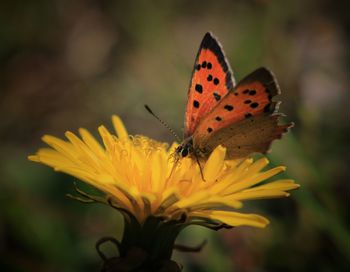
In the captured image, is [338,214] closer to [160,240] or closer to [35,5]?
[160,240]

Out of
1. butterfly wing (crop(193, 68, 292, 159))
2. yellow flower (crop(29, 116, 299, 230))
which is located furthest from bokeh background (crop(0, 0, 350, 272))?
yellow flower (crop(29, 116, 299, 230))

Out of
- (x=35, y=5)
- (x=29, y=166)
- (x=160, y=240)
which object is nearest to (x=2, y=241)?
(x=29, y=166)

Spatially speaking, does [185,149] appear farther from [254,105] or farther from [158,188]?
[158,188]

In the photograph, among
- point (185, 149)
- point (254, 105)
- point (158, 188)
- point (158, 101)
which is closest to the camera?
point (158, 188)

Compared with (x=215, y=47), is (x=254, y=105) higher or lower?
lower

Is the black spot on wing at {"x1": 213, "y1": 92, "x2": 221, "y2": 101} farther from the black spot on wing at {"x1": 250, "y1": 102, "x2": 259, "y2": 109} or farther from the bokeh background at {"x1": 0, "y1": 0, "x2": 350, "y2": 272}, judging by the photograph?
the bokeh background at {"x1": 0, "y1": 0, "x2": 350, "y2": 272}

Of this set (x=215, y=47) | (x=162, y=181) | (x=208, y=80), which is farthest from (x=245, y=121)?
(x=162, y=181)

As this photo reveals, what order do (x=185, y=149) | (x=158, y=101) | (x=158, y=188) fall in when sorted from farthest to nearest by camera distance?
(x=158, y=101), (x=185, y=149), (x=158, y=188)

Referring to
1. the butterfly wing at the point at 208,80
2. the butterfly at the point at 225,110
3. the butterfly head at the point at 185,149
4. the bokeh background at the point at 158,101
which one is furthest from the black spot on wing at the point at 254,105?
the bokeh background at the point at 158,101

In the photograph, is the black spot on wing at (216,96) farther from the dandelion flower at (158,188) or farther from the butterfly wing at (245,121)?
the dandelion flower at (158,188)
